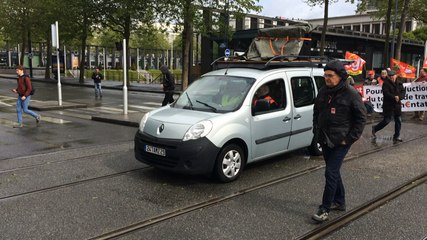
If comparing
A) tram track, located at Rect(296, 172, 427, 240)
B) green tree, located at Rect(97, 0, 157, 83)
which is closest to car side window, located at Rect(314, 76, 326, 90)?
tram track, located at Rect(296, 172, 427, 240)

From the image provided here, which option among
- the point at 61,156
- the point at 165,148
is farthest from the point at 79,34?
the point at 165,148

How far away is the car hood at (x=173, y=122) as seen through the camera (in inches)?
228

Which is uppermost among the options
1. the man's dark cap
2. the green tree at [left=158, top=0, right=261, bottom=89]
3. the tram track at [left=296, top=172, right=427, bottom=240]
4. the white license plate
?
the green tree at [left=158, top=0, right=261, bottom=89]

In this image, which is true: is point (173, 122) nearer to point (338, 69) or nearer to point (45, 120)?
point (338, 69)

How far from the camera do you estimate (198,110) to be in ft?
20.9

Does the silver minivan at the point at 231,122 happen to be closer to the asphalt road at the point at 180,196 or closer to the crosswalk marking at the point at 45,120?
the asphalt road at the point at 180,196

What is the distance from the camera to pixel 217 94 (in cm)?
664

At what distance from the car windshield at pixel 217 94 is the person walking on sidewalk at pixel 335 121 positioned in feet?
6.16

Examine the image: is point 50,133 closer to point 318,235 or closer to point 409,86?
point 318,235

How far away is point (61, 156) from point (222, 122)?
353 centimetres

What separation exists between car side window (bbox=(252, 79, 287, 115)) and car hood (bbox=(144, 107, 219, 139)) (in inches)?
29.7

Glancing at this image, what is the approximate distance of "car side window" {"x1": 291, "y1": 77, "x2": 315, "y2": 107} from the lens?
716 centimetres

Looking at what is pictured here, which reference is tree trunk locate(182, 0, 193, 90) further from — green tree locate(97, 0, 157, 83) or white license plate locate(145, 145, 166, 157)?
white license plate locate(145, 145, 166, 157)

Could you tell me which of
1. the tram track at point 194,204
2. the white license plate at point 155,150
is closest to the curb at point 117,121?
the tram track at point 194,204
